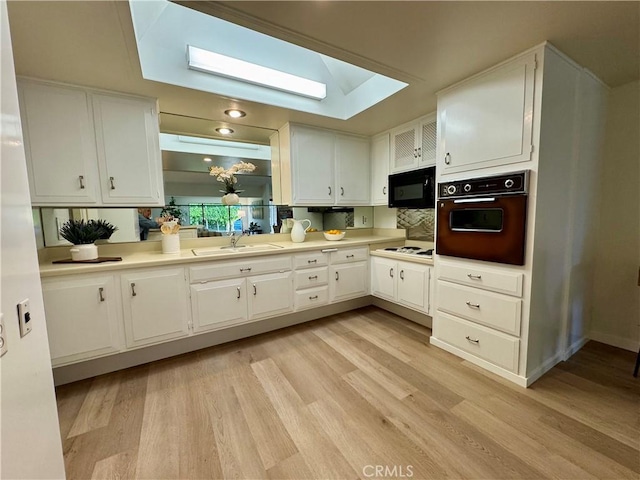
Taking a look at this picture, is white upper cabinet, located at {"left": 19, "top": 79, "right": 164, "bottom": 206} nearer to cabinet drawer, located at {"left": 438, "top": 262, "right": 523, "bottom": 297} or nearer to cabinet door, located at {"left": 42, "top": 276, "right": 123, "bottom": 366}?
cabinet door, located at {"left": 42, "top": 276, "right": 123, "bottom": 366}

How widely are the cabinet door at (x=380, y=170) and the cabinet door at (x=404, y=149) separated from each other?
12cm

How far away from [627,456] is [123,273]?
3249 millimetres

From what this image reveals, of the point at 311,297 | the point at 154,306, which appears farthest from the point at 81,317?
the point at 311,297

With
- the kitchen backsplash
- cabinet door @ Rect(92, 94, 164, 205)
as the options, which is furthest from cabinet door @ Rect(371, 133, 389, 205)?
cabinet door @ Rect(92, 94, 164, 205)

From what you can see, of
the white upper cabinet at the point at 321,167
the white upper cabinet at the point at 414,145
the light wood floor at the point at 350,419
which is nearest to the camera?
the light wood floor at the point at 350,419

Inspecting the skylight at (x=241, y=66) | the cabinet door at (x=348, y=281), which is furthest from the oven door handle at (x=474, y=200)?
the cabinet door at (x=348, y=281)

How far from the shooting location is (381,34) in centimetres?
158

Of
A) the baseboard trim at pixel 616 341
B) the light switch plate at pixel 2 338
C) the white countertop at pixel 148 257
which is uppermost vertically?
the light switch plate at pixel 2 338

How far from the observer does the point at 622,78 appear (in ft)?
6.88

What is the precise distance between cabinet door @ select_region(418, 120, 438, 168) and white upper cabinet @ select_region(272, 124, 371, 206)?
0.84 meters

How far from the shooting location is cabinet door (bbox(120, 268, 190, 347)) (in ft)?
6.88

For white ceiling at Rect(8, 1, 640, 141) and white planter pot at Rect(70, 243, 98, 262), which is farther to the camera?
white planter pot at Rect(70, 243, 98, 262)

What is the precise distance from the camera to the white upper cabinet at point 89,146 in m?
1.97

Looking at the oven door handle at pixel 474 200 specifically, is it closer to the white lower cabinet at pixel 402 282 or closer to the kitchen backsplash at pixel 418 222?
the white lower cabinet at pixel 402 282
